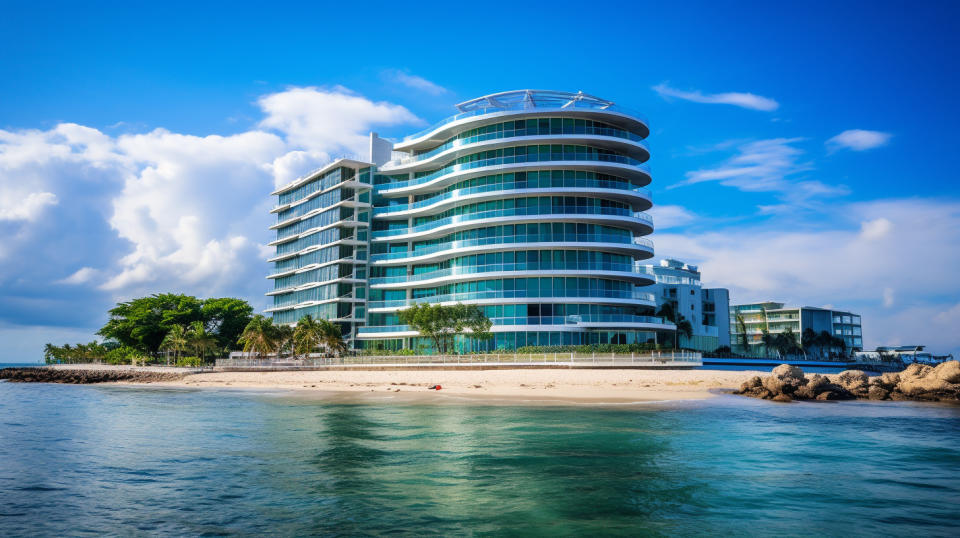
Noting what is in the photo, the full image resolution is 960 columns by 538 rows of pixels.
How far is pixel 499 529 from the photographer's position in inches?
445

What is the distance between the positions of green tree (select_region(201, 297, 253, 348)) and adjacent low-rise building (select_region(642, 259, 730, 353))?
5982cm

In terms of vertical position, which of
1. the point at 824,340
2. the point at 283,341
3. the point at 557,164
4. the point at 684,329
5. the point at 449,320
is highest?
the point at 557,164

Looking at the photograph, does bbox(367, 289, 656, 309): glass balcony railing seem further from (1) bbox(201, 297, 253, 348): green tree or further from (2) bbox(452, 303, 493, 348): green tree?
(1) bbox(201, 297, 253, 348): green tree

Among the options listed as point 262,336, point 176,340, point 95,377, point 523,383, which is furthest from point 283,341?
point 523,383

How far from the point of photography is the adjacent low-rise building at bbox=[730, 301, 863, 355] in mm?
135875

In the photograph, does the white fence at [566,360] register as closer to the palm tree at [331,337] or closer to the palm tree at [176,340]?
the palm tree at [331,337]

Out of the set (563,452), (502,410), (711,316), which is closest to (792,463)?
(563,452)

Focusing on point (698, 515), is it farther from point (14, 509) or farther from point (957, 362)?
point (957, 362)

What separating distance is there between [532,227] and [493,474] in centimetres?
5184

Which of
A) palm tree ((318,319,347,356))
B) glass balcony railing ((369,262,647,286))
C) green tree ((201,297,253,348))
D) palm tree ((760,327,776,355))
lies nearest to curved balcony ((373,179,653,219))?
glass balcony railing ((369,262,647,286))

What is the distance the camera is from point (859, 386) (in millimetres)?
36844

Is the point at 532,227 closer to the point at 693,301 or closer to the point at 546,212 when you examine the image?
the point at 546,212

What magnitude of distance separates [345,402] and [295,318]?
6300 centimetres

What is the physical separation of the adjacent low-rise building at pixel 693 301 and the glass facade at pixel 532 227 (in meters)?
24.3
